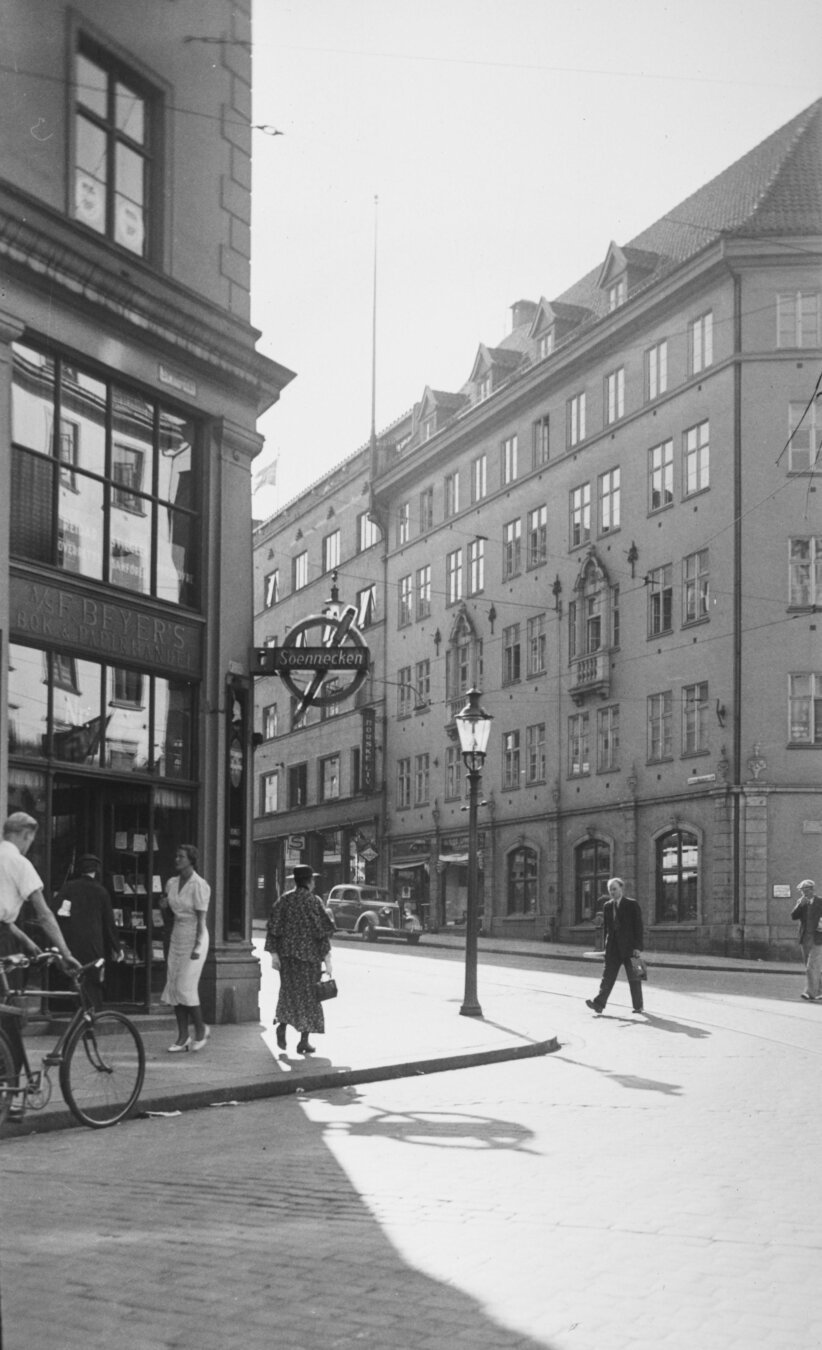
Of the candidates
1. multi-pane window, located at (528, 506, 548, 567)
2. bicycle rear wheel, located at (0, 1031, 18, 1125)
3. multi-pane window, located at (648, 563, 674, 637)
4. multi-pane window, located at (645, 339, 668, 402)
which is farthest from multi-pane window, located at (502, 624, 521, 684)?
bicycle rear wheel, located at (0, 1031, 18, 1125)

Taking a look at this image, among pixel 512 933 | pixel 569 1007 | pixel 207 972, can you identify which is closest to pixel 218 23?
pixel 207 972

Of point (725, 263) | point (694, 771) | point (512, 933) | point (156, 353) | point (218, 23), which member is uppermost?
point (725, 263)

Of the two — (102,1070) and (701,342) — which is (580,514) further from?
(102,1070)

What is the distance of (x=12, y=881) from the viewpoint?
1075 centimetres

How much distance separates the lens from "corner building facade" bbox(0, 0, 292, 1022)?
16.7 m

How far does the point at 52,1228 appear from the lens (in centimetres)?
731

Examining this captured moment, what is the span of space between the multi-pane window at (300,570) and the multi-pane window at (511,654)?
1947 centimetres

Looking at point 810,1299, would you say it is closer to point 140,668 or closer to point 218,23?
point 140,668

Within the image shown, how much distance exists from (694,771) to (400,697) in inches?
795

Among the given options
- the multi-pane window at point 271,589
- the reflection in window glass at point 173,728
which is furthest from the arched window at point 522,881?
the reflection in window glass at point 173,728

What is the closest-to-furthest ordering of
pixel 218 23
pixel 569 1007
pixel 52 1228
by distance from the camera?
pixel 52 1228 → pixel 218 23 → pixel 569 1007

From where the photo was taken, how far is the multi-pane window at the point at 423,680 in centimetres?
6006

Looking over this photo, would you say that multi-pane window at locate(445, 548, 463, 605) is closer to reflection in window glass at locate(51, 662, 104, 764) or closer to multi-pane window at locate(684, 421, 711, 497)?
multi-pane window at locate(684, 421, 711, 497)

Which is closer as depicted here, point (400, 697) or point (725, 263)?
point (725, 263)
